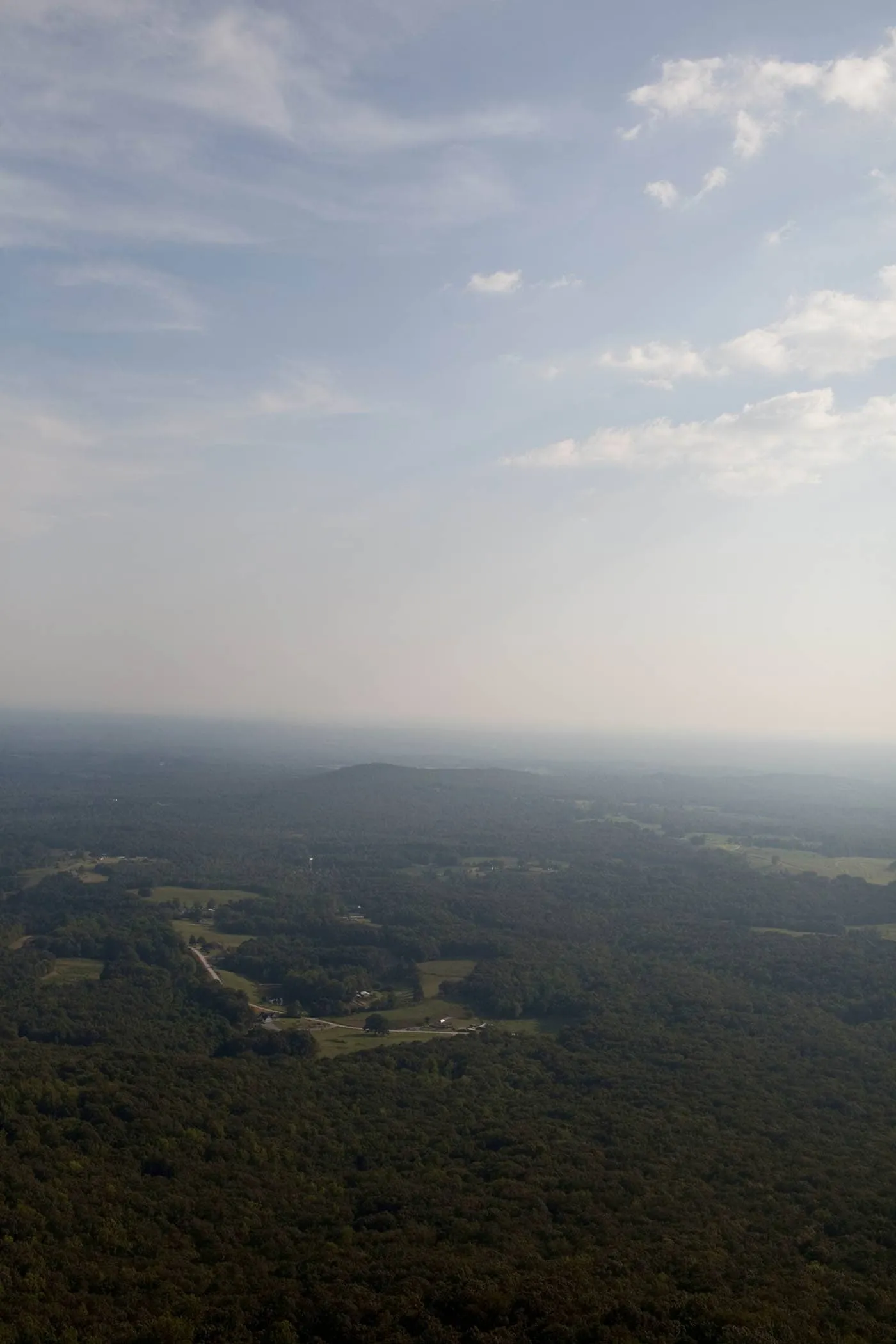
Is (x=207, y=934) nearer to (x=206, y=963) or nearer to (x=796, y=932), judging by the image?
(x=206, y=963)

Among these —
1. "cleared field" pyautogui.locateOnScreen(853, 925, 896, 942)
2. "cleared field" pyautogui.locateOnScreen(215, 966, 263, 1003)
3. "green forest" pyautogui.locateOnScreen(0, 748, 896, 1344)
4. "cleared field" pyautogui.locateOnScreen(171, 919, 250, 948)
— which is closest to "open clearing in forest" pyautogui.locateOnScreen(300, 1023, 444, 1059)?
"green forest" pyautogui.locateOnScreen(0, 748, 896, 1344)

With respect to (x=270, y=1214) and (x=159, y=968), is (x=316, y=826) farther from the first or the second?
(x=270, y=1214)

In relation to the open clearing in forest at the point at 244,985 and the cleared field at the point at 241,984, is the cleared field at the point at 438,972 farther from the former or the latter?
the cleared field at the point at 241,984

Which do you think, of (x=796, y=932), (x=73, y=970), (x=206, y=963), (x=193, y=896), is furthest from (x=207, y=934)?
(x=796, y=932)

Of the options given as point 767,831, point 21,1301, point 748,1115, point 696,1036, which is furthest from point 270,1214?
point 767,831

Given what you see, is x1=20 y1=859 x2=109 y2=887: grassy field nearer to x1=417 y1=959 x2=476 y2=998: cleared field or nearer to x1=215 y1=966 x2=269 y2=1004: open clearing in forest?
x1=215 y1=966 x2=269 y2=1004: open clearing in forest
